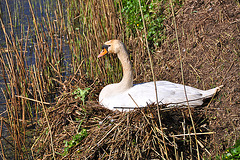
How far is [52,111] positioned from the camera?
4.96 m

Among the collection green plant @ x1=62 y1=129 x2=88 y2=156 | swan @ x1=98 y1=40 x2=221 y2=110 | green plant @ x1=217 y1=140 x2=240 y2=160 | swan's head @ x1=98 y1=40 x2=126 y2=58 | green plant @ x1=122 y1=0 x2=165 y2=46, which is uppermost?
green plant @ x1=122 y1=0 x2=165 y2=46

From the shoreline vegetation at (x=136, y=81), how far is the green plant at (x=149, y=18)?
0.02 metres

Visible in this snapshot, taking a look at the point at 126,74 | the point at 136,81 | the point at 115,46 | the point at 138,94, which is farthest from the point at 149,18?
the point at 138,94

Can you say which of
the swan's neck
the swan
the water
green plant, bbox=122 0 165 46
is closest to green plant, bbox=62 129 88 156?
the swan

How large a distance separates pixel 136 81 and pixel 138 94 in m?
1.57

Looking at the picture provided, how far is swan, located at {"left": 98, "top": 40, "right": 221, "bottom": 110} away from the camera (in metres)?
4.51

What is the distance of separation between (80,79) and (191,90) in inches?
79.3

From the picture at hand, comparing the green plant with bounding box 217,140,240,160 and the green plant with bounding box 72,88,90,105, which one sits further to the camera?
the green plant with bounding box 72,88,90,105

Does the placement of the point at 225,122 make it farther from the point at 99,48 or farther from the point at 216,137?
the point at 99,48

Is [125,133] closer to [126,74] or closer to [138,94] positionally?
[138,94]

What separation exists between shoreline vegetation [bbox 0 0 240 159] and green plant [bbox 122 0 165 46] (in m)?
0.02

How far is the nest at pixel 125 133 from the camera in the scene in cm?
408

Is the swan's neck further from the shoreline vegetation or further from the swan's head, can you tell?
the shoreline vegetation

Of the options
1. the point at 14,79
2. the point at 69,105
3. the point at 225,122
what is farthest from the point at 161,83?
the point at 14,79
